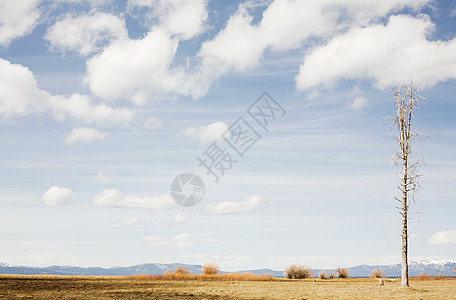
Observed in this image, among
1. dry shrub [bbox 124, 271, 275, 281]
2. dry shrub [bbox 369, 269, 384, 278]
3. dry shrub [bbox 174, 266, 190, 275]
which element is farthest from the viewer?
dry shrub [bbox 369, 269, 384, 278]

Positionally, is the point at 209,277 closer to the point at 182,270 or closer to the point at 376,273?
the point at 182,270

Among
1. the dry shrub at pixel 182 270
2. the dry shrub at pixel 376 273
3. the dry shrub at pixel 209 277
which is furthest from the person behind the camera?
the dry shrub at pixel 376 273

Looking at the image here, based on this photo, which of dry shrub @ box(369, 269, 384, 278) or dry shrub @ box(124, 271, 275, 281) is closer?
dry shrub @ box(124, 271, 275, 281)

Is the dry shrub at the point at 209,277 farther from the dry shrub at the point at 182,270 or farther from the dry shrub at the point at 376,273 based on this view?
the dry shrub at the point at 376,273

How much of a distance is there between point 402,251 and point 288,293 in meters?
12.0

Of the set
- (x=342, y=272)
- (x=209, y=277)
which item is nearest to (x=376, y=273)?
(x=342, y=272)

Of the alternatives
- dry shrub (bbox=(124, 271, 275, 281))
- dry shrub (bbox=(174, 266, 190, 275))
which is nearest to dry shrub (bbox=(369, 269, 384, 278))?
dry shrub (bbox=(124, 271, 275, 281))

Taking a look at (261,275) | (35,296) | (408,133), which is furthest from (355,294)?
(261,275)

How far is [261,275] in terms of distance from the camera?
60.2 m

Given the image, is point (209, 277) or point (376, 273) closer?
point (209, 277)

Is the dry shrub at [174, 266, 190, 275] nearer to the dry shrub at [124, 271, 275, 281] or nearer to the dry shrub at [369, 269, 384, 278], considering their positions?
the dry shrub at [124, 271, 275, 281]

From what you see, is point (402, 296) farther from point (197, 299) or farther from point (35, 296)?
point (35, 296)

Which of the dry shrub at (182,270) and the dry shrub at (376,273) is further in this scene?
the dry shrub at (376,273)

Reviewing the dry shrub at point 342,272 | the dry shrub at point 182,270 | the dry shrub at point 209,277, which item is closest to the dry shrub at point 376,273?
the dry shrub at point 342,272
